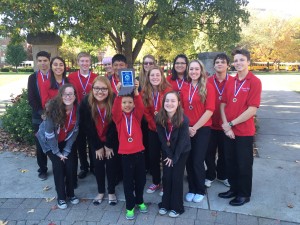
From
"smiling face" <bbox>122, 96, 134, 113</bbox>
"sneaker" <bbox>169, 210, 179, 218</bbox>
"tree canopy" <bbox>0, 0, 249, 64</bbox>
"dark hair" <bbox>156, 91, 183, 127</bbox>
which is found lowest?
"sneaker" <bbox>169, 210, 179, 218</bbox>

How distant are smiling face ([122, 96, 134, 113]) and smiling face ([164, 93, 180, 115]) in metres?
0.42

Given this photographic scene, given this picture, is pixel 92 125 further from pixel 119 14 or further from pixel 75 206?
pixel 119 14

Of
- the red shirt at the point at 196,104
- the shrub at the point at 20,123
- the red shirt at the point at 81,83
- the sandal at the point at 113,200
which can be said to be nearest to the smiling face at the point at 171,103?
the red shirt at the point at 196,104

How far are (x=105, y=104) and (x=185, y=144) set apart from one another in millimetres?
1139

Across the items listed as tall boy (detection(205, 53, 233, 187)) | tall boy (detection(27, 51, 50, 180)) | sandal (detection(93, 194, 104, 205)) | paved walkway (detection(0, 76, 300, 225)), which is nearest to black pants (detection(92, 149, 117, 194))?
sandal (detection(93, 194, 104, 205))

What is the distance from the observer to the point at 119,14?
21.6 feet

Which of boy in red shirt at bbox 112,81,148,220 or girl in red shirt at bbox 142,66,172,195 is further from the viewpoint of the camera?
girl in red shirt at bbox 142,66,172,195

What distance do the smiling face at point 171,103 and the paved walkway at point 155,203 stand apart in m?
1.34

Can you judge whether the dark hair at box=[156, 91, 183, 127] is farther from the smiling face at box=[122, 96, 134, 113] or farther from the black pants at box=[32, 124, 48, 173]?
the black pants at box=[32, 124, 48, 173]

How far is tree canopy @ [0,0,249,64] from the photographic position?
616 centimetres

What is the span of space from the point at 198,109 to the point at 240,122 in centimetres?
54

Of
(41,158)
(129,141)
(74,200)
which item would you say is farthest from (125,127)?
(41,158)

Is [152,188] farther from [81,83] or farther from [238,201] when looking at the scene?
[81,83]

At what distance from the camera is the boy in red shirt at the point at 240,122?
3.60 m
